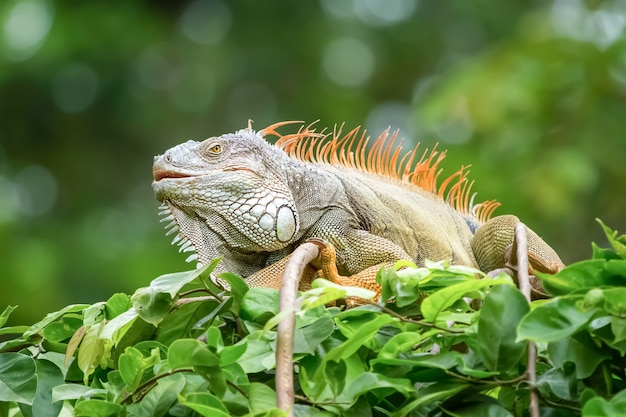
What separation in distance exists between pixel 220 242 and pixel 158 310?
34.4 inches

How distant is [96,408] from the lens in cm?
122

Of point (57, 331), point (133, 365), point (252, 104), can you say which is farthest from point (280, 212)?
point (252, 104)

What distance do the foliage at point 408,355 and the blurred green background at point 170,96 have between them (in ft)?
17.7

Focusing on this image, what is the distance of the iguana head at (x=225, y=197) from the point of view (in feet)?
7.21

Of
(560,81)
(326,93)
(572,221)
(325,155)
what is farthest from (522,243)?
(326,93)

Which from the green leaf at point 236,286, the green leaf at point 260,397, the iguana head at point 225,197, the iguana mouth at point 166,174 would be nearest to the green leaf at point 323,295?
the green leaf at point 260,397

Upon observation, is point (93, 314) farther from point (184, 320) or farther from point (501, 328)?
point (501, 328)

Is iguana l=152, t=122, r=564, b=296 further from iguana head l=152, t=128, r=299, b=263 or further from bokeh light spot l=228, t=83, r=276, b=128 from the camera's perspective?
bokeh light spot l=228, t=83, r=276, b=128

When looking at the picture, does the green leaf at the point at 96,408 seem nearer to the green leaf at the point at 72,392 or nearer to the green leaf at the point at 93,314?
the green leaf at the point at 72,392

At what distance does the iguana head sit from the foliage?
84 cm

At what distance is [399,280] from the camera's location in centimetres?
125

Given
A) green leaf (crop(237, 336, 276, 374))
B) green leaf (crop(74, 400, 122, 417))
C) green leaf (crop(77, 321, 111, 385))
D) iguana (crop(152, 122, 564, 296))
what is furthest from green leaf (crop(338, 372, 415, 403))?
iguana (crop(152, 122, 564, 296))

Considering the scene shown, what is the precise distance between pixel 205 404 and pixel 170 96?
11.1 m

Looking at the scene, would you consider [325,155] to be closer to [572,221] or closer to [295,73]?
[572,221]
